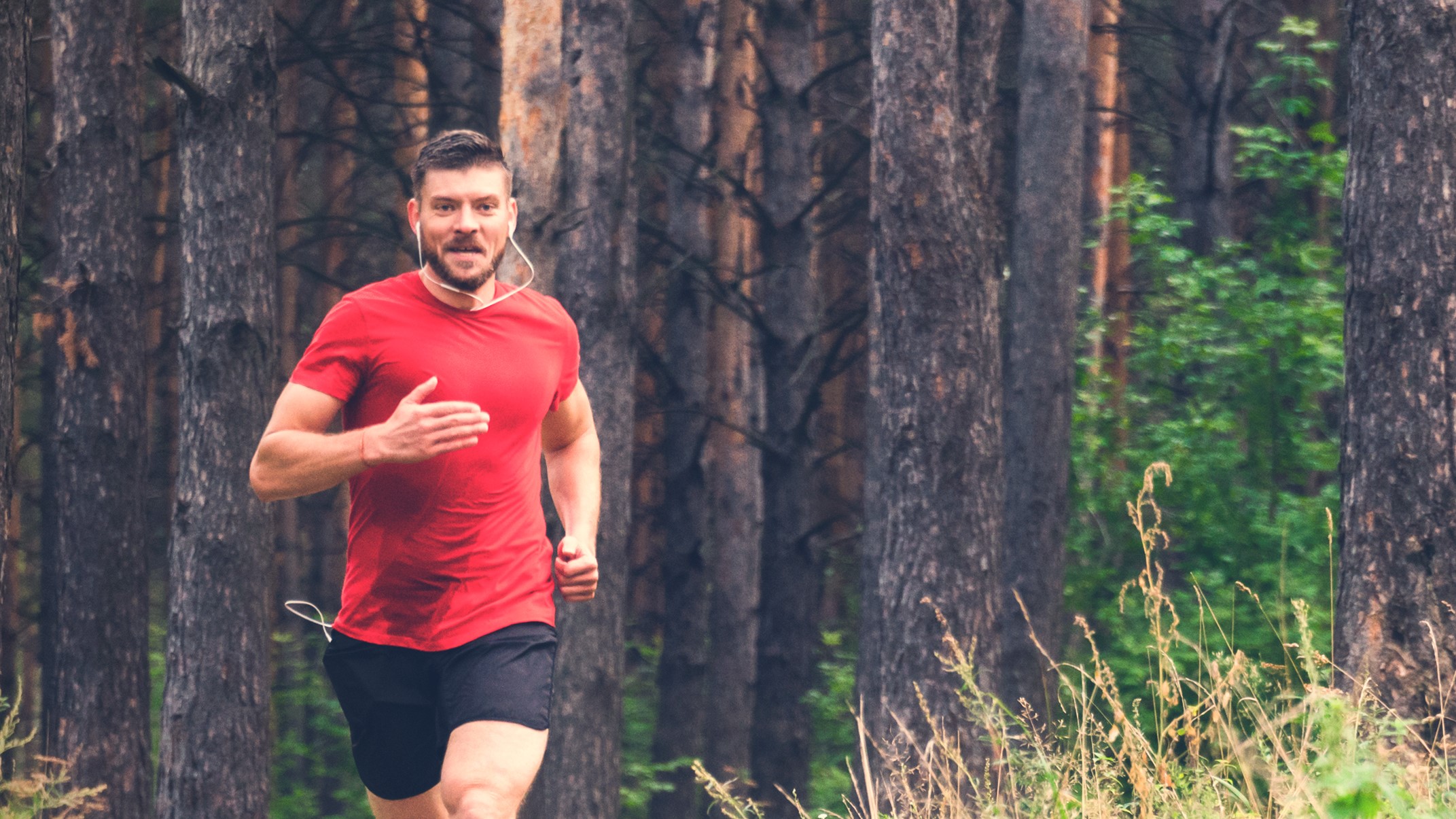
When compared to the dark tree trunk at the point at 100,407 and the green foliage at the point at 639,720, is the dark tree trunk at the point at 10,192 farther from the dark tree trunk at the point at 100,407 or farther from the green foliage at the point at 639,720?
the green foliage at the point at 639,720

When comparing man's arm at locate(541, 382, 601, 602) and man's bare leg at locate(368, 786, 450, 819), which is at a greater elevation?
man's arm at locate(541, 382, 601, 602)

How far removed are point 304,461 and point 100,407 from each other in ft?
23.9

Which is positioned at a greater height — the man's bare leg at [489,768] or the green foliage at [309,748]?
the man's bare leg at [489,768]

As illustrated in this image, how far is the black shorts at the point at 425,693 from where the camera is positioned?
3623 millimetres

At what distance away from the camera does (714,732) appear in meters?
13.9

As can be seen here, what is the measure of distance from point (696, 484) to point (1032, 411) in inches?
175

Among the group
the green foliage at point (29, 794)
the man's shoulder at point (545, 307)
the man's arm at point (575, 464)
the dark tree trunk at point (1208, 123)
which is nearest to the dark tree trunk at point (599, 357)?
the green foliage at point (29, 794)

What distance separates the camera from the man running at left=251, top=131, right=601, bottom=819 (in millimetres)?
3514

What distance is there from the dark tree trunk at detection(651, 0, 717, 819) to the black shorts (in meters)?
9.44

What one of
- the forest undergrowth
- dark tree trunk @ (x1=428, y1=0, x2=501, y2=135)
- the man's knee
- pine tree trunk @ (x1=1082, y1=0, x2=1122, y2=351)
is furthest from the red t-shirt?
pine tree trunk @ (x1=1082, y1=0, x2=1122, y2=351)

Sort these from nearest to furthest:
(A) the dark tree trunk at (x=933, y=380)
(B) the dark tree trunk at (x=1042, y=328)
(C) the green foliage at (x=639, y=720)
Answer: (A) the dark tree trunk at (x=933, y=380) < (B) the dark tree trunk at (x=1042, y=328) < (C) the green foliage at (x=639, y=720)

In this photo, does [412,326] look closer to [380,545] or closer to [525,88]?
[380,545]

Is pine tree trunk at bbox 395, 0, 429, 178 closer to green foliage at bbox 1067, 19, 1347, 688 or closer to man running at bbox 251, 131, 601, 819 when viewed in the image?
green foliage at bbox 1067, 19, 1347, 688

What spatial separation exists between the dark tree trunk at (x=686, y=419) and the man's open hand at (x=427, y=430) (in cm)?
998
